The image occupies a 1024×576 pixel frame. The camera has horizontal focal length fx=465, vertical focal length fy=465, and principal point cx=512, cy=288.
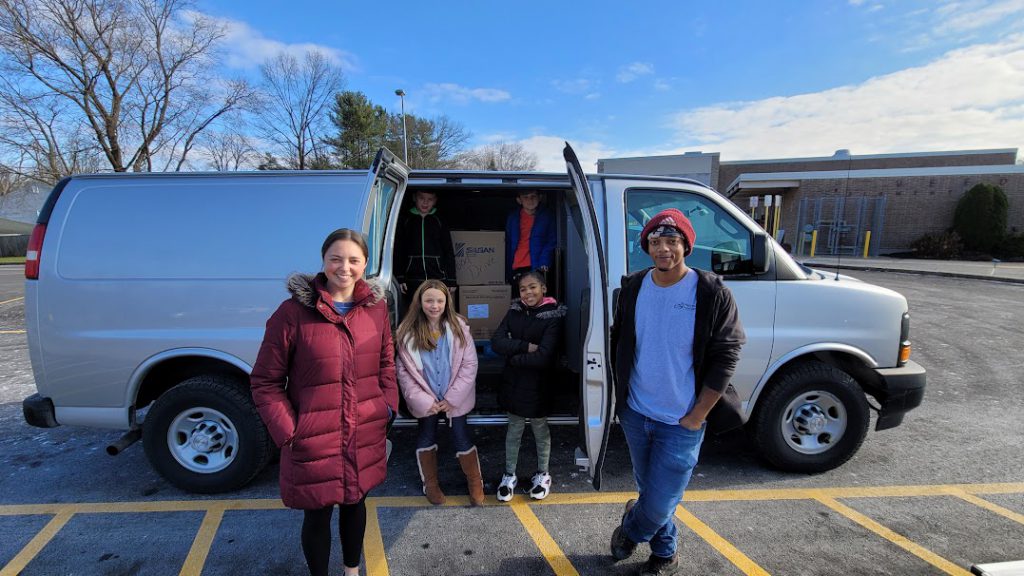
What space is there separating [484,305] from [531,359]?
1537 millimetres

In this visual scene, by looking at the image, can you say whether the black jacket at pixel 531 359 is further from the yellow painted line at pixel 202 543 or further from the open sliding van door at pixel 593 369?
the yellow painted line at pixel 202 543

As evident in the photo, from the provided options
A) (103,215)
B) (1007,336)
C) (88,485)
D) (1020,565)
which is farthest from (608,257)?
(1007,336)

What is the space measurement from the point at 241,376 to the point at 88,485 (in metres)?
1.45

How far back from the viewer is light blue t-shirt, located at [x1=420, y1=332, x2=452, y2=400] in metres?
2.98

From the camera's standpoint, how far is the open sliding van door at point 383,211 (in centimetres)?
288

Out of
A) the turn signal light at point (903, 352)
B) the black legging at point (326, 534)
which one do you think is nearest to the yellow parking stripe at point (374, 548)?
the black legging at point (326, 534)

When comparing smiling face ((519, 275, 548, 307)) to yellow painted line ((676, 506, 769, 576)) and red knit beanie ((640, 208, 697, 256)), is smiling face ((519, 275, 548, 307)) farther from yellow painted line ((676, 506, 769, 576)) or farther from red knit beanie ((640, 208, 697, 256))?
yellow painted line ((676, 506, 769, 576))

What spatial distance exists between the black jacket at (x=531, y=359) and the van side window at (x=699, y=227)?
29.6 inches

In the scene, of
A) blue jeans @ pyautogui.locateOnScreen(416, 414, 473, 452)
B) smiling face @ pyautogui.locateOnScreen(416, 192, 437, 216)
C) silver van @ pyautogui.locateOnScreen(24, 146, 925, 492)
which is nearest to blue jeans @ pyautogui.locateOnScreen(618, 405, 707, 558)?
silver van @ pyautogui.locateOnScreen(24, 146, 925, 492)

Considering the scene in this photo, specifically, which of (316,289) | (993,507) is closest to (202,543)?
(316,289)

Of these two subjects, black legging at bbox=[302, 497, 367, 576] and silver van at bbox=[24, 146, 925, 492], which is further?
silver van at bbox=[24, 146, 925, 492]

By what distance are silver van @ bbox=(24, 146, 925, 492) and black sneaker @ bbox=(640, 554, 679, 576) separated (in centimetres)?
57

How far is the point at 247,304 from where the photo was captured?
302 centimetres

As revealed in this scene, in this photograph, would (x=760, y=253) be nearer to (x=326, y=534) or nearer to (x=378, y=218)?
(x=378, y=218)
